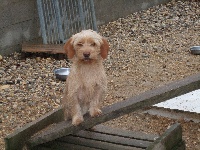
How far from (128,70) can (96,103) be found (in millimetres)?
3641

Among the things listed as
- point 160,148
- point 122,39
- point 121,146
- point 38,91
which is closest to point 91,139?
point 121,146

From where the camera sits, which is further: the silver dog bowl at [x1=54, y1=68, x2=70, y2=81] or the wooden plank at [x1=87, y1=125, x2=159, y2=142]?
the silver dog bowl at [x1=54, y1=68, x2=70, y2=81]

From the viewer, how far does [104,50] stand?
3.88m

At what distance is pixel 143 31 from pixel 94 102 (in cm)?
611

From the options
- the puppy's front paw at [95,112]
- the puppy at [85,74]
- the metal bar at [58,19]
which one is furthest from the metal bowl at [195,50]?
the puppy's front paw at [95,112]

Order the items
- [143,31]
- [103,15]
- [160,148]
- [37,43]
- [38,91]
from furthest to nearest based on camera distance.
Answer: [103,15] → [143,31] → [37,43] → [38,91] → [160,148]

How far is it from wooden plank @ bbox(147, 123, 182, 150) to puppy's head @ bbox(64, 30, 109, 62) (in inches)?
32.4

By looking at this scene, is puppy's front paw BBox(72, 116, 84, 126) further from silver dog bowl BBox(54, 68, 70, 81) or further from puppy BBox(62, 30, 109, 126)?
silver dog bowl BBox(54, 68, 70, 81)

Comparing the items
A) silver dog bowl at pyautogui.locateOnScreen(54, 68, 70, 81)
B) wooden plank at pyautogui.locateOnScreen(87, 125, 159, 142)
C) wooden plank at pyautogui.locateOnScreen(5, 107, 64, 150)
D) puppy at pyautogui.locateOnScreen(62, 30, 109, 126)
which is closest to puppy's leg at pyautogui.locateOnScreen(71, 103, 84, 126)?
puppy at pyautogui.locateOnScreen(62, 30, 109, 126)

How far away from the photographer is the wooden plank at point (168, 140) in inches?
146

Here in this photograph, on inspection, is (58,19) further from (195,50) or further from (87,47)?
(87,47)

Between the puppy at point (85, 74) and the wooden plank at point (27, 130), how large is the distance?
0.57 m

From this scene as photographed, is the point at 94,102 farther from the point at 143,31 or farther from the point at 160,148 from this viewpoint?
the point at 143,31

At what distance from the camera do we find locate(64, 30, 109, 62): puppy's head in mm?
3771
